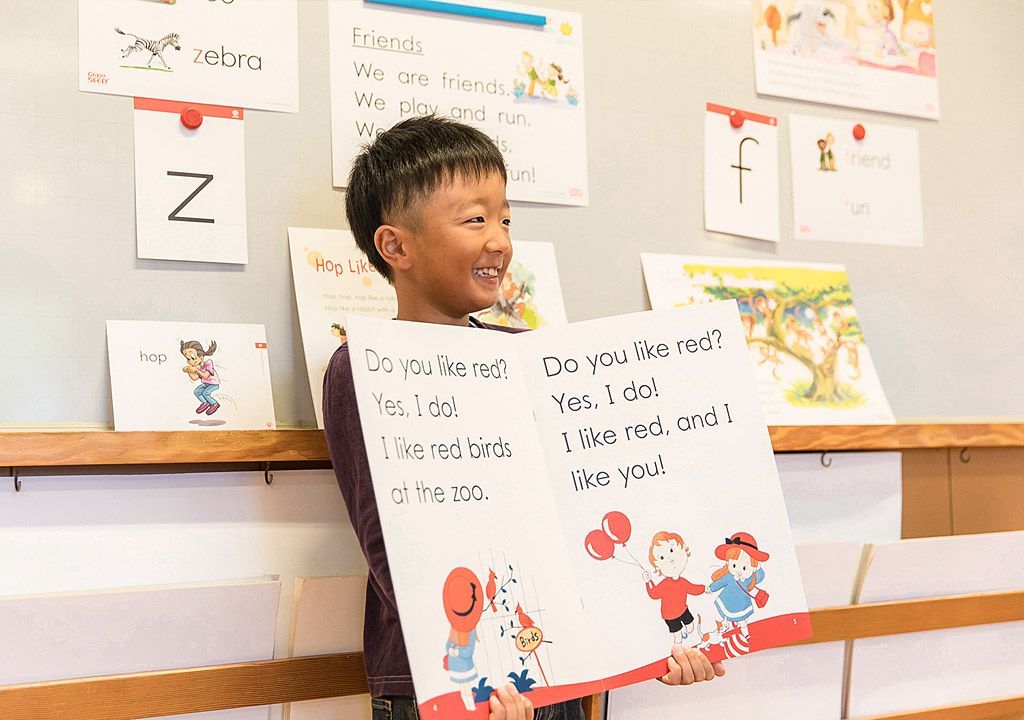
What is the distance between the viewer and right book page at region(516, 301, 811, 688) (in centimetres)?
110

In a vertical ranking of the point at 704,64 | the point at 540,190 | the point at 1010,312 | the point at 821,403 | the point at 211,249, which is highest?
the point at 704,64

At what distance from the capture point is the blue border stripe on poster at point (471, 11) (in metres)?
1.53

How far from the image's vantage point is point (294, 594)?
1.20m

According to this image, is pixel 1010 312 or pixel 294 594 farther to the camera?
pixel 1010 312

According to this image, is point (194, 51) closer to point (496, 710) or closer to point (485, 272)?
point (485, 272)

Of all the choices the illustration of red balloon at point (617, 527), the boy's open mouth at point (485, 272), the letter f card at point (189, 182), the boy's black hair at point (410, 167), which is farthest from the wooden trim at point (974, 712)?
the letter f card at point (189, 182)

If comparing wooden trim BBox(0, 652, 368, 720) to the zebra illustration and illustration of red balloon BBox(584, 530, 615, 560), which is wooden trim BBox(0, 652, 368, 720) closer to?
illustration of red balloon BBox(584, 530, 615, 560)

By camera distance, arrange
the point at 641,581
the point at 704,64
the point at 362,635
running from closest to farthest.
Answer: the point at 641,581 → the point at 362,635 → the point at 704,64

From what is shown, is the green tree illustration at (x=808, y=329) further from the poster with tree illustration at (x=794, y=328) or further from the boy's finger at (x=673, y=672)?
the boy's finger at (x=673, y=672)

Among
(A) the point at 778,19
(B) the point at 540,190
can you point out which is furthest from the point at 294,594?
(A) the point at 778,19

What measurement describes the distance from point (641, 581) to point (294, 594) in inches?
16.7

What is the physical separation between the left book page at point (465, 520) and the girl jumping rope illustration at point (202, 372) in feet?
1.37

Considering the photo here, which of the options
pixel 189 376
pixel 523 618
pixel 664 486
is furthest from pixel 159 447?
pixel 664 486

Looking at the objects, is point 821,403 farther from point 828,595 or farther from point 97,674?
point 97,674
